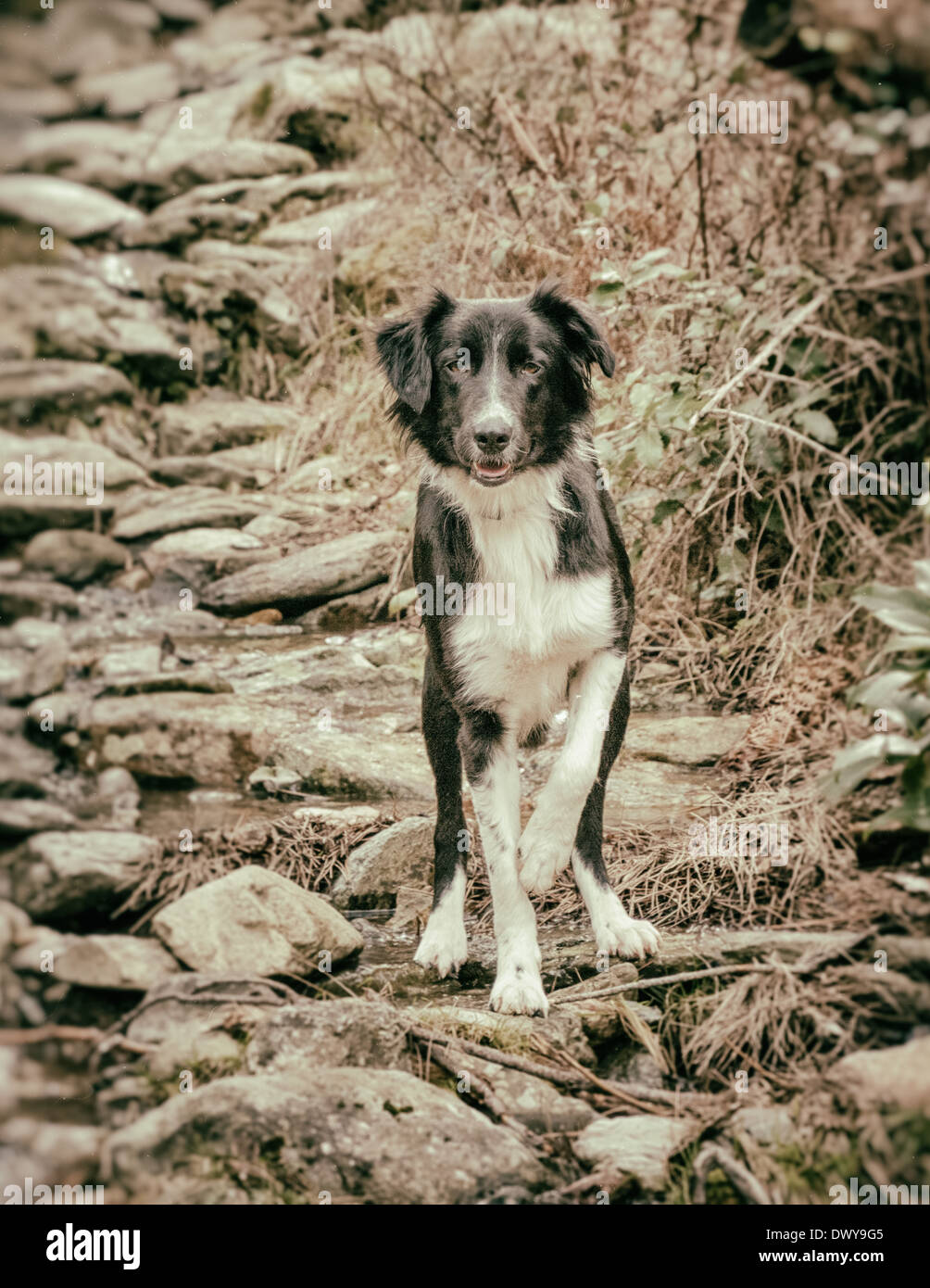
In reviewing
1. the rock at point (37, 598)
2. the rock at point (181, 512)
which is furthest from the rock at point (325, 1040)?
the rock at point (181, 512)

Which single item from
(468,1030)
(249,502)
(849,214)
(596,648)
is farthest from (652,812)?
(249,502)

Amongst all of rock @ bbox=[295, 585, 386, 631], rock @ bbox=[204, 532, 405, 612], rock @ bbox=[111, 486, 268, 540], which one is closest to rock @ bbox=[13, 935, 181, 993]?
rock @ bbox=[295, 585, 386, 631]

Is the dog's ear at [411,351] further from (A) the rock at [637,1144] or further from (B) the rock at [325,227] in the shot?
(B) the rock at [325,227]

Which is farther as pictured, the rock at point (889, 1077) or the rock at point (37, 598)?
the rock at point (37, 598)

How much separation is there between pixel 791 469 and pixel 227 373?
5.31m

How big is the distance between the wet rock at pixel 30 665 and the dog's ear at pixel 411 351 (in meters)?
2.16

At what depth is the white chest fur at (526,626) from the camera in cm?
344

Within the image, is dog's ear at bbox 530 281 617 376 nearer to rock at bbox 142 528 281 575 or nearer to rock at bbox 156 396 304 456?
rock at bbox 142 528 281 575

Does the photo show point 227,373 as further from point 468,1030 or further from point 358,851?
point 468,1030

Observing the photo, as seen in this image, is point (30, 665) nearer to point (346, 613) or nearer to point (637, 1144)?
point (346, 613)

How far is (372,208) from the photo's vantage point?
28.0 ft

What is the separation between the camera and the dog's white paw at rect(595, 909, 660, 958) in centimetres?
333

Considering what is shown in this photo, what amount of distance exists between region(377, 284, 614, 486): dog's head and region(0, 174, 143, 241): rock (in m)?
5.10

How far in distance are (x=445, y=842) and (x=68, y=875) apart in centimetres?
110
